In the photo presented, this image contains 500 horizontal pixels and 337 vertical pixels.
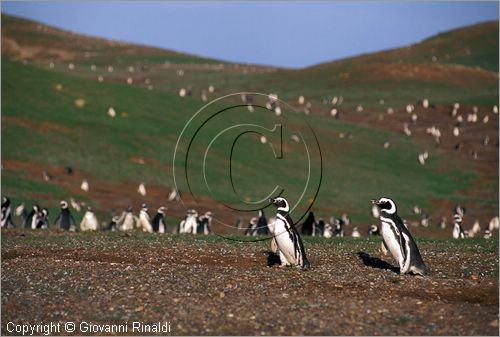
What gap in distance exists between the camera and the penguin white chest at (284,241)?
16.5m

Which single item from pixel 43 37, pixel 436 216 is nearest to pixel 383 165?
pixel 436 216

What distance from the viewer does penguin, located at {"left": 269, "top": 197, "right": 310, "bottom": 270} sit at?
1652 cm

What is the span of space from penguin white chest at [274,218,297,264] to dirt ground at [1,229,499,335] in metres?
0.29

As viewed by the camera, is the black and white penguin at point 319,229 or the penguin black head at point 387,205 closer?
the penguin black head at point 387,205

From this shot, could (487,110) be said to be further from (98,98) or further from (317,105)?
(98,98)

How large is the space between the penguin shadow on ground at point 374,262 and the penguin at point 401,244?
0.48 m

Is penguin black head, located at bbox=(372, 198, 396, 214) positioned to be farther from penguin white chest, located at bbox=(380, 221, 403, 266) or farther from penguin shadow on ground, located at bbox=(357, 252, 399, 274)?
penguin shadow on ground, located at bbox=(357, 252, 399, 274)

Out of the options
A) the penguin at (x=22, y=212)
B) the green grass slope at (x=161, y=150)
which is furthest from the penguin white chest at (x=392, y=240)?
the green grass slope at (x=161, y=150)

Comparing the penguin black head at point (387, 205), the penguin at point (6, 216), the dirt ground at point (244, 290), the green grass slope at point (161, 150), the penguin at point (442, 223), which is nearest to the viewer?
the dirt ground at point (244, 290)

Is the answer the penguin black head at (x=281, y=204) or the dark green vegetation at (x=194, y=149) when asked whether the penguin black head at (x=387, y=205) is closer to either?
the penguin black head at (x=281, y=204)

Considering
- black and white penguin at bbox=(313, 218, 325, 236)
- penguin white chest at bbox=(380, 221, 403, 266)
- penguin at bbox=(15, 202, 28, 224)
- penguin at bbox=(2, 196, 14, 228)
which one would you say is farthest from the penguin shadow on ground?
penguin at bbox=(15, 202, 28, 224)

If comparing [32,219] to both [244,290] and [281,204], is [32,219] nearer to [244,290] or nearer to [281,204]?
[281,204]

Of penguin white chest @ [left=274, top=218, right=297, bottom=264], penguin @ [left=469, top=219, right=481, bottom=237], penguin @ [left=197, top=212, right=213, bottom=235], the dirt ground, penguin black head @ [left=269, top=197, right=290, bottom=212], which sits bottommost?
penguin @ [left=469, top=219, right=481, bottom=237]

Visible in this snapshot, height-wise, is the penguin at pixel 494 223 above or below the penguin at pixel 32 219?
below
